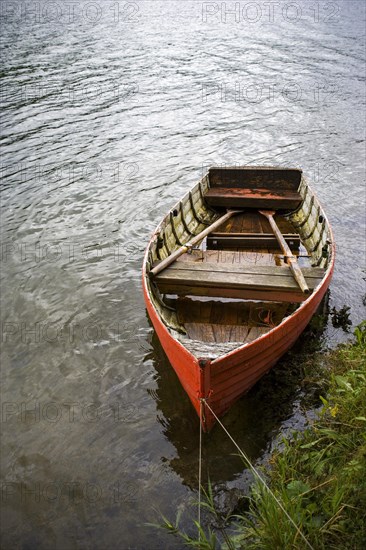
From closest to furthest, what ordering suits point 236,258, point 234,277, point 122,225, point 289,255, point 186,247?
1. point 234,277
2. point 289,255
3. point 186,247
4. point 236,258
5. point 122,225

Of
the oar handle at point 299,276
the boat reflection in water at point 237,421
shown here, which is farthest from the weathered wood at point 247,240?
the boat reflection in water at point 237,421

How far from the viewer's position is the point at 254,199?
36.4 ft

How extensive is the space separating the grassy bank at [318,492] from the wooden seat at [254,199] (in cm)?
531

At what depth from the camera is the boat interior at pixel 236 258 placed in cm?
756

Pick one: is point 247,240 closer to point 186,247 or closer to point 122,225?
point 186,247

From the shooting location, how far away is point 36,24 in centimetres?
2986

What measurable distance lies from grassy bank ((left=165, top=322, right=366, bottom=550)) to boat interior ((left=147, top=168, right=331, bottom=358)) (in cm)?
143

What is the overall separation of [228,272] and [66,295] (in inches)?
134

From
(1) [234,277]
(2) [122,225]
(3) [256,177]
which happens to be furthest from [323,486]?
(2) [122,225]

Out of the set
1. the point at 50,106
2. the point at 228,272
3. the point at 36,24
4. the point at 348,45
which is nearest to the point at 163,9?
the point at 36,24

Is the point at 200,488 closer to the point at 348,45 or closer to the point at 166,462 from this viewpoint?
the point at 166,462

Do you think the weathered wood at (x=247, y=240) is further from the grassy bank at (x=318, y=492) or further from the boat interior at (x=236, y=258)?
the grassy bank at (x=318, y=492)

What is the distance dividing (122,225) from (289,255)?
4.86 meters

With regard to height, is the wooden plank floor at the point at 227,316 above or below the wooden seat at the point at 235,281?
below
